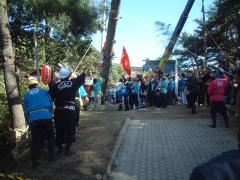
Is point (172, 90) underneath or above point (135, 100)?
above

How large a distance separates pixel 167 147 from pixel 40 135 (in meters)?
3.12

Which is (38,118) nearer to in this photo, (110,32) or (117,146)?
(117,146)

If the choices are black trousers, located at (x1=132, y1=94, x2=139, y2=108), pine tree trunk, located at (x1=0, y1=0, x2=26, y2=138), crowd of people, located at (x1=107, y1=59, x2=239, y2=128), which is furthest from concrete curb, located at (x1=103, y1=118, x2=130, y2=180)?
black trousers, located at (x1=132, y1=94, x2=139, y2=108)

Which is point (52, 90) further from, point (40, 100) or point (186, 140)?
point (186, 140)

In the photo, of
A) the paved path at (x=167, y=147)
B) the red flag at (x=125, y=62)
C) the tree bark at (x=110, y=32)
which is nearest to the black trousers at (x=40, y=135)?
the paved path at (x=167, y=147)

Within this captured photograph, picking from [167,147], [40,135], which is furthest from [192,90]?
[40,135]

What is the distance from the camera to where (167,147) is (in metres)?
9.27

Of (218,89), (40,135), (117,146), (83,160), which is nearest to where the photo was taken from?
(83,160)

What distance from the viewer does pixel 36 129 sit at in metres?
7.90

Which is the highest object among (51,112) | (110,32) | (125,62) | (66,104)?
(110,32)

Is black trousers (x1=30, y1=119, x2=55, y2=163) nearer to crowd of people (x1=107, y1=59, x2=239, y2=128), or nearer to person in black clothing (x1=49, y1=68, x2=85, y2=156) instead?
person in black clothing (x1=49, y1=68, x2=85, y2=156)

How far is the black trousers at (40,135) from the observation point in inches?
309

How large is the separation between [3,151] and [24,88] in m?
3.43

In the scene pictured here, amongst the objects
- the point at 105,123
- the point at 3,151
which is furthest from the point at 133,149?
the point at 3,151
